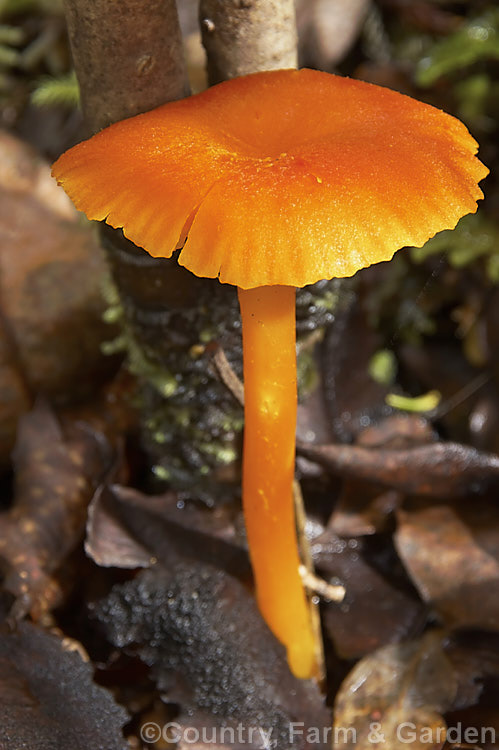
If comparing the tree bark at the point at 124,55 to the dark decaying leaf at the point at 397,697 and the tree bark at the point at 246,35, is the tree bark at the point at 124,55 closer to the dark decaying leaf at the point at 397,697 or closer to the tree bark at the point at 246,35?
the tree bark at the point at 246,35

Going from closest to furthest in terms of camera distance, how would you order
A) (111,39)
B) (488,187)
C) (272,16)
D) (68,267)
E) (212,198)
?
(212,198), (111,39), (272,16), (68,267), (488,187)

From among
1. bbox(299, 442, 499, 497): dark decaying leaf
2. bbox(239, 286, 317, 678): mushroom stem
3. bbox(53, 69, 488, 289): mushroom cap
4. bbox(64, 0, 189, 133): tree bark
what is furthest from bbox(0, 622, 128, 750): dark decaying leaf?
bbox(64, 0, 189, 133): tree bark

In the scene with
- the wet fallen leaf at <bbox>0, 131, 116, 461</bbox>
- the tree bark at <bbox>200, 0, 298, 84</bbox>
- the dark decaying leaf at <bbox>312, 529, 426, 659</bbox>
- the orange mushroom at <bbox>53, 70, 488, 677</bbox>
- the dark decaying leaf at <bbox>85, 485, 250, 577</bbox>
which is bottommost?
the dark decaying leaf at <bbox>312, 529, 426, 659</bbox>

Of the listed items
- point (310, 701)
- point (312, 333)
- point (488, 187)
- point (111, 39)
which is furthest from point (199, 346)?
point (488, 187)

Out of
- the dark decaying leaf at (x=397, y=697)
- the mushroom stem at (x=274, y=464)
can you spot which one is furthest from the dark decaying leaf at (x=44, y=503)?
the dark decaying leaf at (x=397, y=697)

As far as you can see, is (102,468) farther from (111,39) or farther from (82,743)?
(111,39)

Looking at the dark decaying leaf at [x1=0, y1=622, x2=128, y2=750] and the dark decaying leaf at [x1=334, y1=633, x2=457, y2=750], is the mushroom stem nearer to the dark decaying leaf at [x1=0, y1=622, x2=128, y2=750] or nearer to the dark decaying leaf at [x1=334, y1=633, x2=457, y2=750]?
the dark decaying leaf at [x1=334, y1=633, x2=457, y2=750]

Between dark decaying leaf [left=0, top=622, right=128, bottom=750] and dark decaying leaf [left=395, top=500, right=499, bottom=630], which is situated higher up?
dark decaying leaf [left=0, top=622, right=128, bottom=750]
